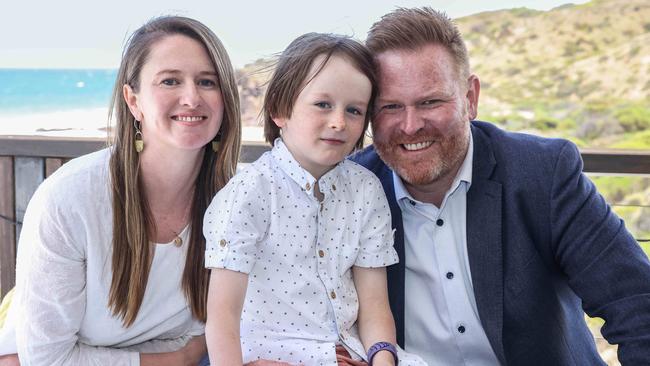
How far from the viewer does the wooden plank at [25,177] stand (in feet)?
10.2

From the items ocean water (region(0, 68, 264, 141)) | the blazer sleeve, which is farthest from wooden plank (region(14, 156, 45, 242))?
ocean water (region(0, 68, 264, 141))

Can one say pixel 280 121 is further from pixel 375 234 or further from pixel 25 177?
pixel 25 177

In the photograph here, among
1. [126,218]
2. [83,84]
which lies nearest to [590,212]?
[126,218]

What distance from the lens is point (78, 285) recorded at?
2029mm

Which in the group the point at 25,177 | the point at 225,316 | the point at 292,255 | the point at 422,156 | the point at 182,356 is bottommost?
the point at 182,356

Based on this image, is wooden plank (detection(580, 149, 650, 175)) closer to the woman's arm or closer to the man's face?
the man's face

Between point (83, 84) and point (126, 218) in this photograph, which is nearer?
point (126, 218)

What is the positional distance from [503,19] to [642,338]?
13075 mm

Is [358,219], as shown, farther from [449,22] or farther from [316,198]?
[449,22]

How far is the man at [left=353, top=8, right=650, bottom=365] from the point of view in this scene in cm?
203

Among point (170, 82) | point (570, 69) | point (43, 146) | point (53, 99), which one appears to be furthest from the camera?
point (53, 99)

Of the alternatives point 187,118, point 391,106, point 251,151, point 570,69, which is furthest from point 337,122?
point 570,69

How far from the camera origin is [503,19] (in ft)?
46.6

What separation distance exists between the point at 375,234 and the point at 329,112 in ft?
1.20
